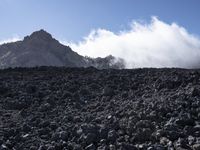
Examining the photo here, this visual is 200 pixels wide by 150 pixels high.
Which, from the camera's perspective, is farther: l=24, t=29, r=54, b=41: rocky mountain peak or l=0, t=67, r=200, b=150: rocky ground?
l=24, t=29, r=54, b=41: rocky mountain peak

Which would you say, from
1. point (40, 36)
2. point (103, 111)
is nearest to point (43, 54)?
point (40, 36)

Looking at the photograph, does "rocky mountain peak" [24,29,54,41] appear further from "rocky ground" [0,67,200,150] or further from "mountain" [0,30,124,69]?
"rocky ground" [0,67,200,150]

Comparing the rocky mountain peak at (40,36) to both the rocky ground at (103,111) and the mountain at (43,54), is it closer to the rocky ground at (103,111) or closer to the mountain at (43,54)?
the mountain at (43,54)

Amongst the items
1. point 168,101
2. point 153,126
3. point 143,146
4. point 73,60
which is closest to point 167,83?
point 168,101

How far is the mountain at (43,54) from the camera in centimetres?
12862

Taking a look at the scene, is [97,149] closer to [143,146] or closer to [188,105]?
[143,146]

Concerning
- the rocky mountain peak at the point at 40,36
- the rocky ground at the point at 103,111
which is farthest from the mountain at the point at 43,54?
the rocky ground at the point at 103,111

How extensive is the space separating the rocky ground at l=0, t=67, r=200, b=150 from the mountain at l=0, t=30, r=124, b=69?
106230mm

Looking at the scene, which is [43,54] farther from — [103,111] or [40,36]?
[103,111]

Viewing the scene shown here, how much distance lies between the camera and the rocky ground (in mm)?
12047

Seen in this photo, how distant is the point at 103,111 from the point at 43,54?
120256mm

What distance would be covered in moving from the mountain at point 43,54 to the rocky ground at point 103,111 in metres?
106

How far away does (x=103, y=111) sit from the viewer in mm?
15133

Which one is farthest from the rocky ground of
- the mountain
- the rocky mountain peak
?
the rocky mountain peak
